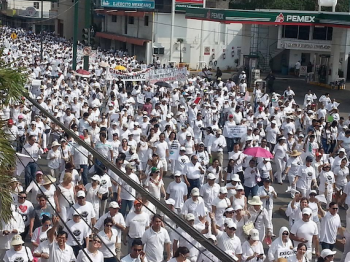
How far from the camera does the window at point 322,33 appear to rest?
3869 centimetres

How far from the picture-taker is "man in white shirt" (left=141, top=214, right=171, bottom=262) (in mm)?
9273

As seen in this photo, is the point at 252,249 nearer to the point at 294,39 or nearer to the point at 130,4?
the point at 294,39

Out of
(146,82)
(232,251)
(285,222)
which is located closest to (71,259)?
(232,251)

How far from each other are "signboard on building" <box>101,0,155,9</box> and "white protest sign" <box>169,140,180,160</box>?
32.5m

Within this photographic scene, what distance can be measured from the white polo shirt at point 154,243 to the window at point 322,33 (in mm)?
31156

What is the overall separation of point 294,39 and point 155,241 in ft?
103

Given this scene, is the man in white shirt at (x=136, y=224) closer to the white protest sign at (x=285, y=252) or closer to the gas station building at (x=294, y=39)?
the white protest sign at (x=285, y=252)

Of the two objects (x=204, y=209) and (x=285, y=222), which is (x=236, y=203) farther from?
(x=285, y=222)

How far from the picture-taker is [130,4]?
1902 inches

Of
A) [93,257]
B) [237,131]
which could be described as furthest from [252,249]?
[237,131]

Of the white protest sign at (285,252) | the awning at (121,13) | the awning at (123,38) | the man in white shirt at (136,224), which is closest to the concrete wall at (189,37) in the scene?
the awning at (123,38)

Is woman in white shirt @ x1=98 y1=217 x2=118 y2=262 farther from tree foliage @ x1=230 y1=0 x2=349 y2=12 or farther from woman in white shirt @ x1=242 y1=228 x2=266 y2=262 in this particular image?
tree foliage @ x1=230 y1=0 x2=349 y2=12

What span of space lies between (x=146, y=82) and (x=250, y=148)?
13.4 m

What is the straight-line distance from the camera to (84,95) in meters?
23.1
